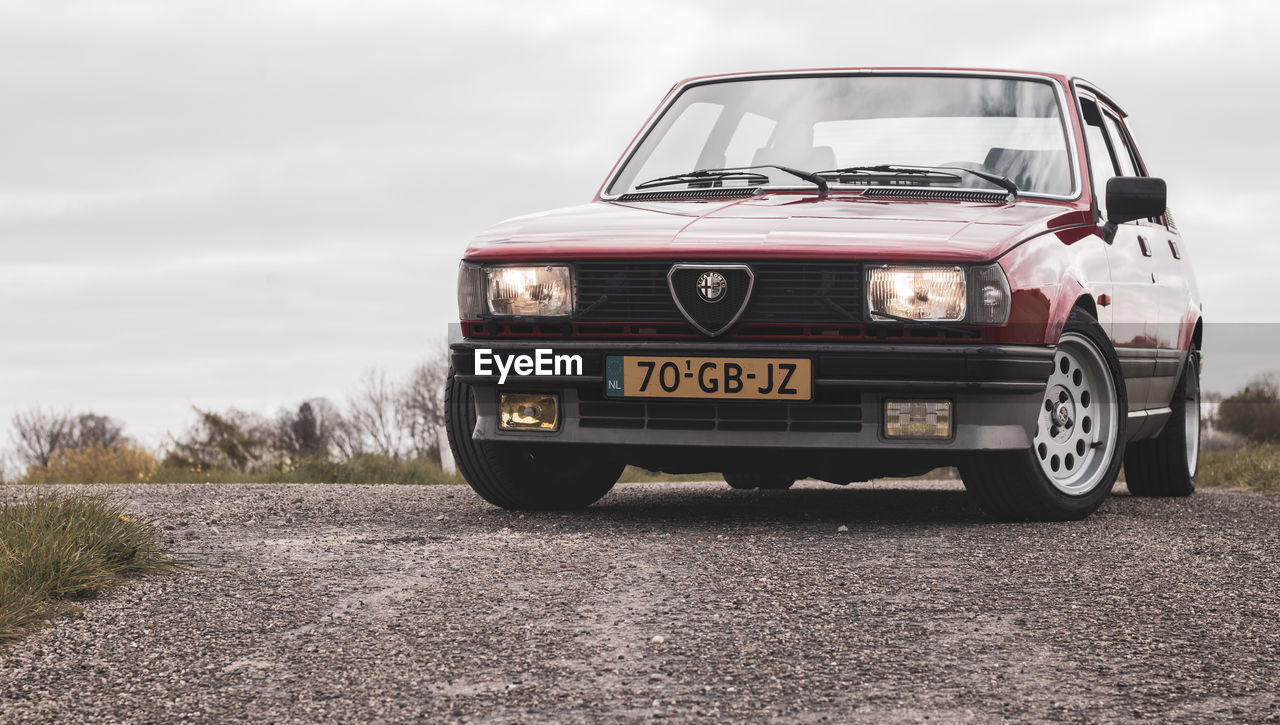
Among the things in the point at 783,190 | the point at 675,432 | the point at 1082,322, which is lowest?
the point at 675,432

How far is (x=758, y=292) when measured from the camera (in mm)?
5078

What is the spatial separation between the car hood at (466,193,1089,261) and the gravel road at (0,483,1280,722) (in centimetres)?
101

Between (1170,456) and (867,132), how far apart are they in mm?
2851

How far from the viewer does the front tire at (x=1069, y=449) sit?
5.29 metres

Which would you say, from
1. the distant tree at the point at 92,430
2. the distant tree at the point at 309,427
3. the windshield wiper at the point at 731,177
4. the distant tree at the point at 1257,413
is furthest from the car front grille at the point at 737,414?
the distant tree at the point at 92,430

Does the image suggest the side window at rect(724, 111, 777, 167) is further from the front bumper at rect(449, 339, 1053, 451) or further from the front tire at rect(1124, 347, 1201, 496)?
the front tire at rect(1124, 347, 1201, 496)

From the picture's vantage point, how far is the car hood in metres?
5.01

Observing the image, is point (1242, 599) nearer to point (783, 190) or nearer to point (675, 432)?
point (675, 432)

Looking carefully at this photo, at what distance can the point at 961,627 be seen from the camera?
3.55 m

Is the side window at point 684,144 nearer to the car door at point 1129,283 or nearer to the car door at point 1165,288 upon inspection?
the car door at point 1129,283

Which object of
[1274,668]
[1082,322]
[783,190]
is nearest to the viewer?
[1274,668]

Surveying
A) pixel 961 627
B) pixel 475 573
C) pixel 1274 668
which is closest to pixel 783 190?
pixel 475 573

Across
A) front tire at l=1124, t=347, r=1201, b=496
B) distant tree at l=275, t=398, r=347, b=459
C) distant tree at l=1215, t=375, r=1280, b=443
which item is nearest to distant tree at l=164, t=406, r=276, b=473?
distant tree at l=275, t=398, r=347, b=459

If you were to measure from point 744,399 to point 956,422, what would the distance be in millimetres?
742
